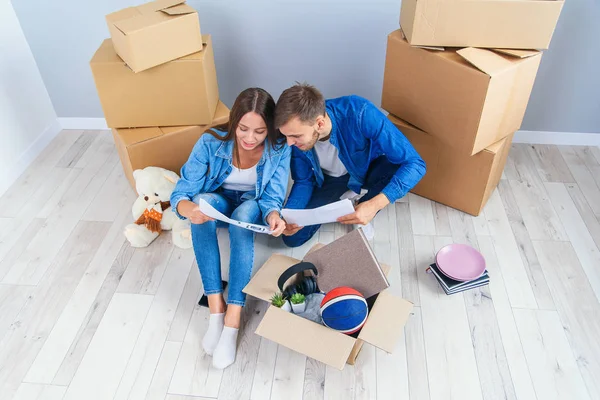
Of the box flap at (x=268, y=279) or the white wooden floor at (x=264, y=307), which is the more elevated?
the box flap at (x=268, y=279)

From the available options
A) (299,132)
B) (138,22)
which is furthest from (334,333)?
(138,22)

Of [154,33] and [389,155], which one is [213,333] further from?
[154,33]

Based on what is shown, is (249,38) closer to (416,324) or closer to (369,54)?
(369,54)

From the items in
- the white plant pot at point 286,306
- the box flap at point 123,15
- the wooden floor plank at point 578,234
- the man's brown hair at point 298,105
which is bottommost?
the wooden floor plank at point 578,234

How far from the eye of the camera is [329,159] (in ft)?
5.82

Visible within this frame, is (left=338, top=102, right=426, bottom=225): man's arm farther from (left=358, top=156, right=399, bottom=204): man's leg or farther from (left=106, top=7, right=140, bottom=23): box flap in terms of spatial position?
(left=106, top=7, right=140, bottom=23): box flap

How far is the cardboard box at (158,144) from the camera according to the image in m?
1.90

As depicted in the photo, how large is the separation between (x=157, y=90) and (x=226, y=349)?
3.27 feet

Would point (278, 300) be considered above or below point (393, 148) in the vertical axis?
below

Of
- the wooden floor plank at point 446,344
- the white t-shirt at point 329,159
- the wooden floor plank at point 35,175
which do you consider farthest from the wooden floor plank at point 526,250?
the wooden floor plank at point 35,175

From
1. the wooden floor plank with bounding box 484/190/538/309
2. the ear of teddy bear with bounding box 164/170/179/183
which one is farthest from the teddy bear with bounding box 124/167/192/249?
the wooden floor plank with bounding box 484/190/538/309

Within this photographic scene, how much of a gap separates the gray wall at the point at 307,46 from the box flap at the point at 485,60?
556 mm

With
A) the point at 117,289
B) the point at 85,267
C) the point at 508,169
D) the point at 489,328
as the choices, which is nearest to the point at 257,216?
the point at 117,289

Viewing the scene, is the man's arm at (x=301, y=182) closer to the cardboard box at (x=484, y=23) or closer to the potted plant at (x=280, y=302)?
the potted plant at (x=280, y=302)
